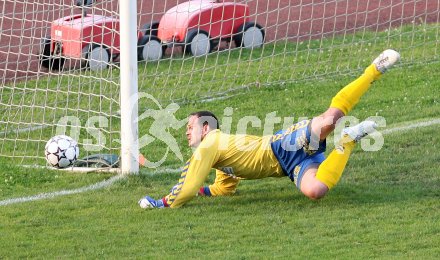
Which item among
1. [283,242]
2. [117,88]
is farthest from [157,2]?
[283,242]

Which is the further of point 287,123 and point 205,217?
point 287,123

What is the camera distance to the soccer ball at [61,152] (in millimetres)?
9289

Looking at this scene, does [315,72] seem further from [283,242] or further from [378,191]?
[283,242]

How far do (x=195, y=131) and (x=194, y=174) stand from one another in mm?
450

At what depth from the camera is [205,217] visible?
7828mm

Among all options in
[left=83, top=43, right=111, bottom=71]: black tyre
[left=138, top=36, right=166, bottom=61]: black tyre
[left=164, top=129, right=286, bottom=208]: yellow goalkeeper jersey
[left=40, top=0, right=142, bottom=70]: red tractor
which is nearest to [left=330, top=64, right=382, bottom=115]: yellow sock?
[left=164, top=129, right=286, bottom=208]: yellow goalkeeper jersey

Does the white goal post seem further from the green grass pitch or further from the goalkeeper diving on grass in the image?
the goalkeeper diving on grass

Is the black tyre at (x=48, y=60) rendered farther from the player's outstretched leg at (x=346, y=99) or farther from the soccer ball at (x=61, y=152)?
the player's outstretched leg at (x=346, y=99)

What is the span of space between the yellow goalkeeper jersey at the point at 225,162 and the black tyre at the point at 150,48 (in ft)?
14.7

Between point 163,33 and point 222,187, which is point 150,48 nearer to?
point 163,33

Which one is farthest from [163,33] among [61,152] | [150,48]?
[61,152]

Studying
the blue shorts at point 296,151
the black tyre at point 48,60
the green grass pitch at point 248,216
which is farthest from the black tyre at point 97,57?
the blue shorts at point 296,151

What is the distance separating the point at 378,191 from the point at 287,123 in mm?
2443

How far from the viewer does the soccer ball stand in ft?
30.5
